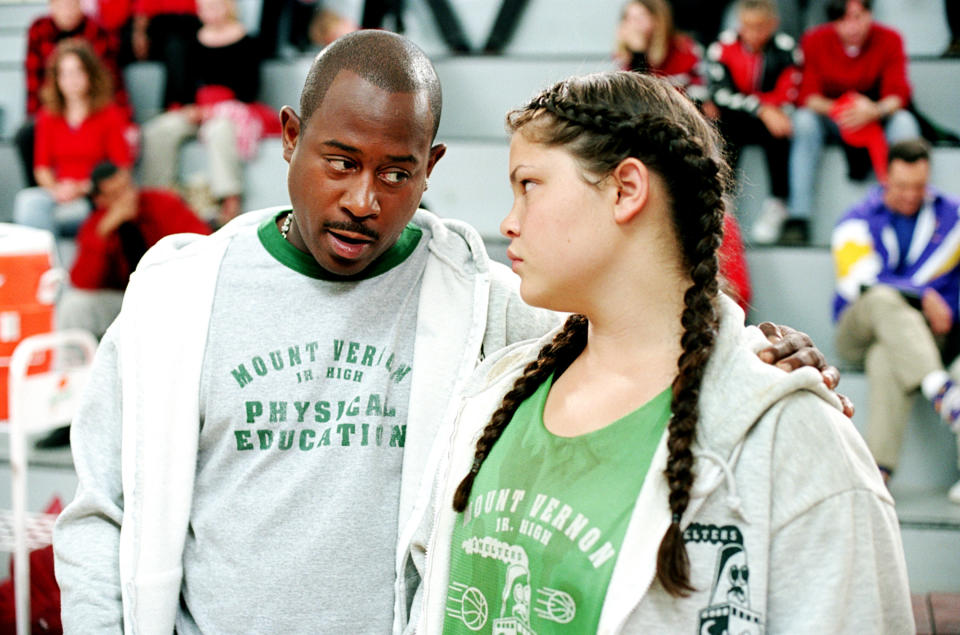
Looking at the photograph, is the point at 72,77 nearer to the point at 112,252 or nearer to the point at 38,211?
the point at 38,211

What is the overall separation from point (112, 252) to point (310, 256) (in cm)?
326

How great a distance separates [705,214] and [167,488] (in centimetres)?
78

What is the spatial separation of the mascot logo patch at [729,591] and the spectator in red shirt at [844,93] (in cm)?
347

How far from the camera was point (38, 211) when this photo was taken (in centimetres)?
488

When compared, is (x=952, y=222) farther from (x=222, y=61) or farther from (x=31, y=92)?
(x=31, y=92)

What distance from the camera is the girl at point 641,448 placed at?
3.07 feet

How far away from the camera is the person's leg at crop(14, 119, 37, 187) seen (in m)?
5.16

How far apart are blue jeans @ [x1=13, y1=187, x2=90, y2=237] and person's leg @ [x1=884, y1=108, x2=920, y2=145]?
381 centimetres

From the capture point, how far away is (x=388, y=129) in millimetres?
1265

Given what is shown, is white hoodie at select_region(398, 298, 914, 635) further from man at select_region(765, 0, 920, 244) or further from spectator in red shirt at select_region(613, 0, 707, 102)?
spectator in red shirt at select_region(613, 0, 707, 102)

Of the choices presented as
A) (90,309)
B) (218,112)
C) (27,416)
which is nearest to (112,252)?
(90,309)

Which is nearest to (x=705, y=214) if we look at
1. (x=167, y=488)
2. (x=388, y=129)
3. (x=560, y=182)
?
(x=560, y=182)

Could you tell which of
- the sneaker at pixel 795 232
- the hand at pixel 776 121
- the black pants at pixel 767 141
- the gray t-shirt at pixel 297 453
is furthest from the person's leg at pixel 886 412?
the gray t-shirt at pixel 297 453

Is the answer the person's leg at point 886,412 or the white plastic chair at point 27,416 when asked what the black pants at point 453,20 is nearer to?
the person's leg at point 886,412
